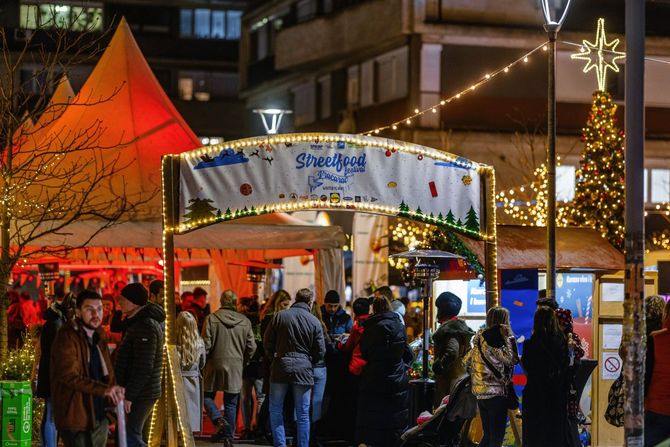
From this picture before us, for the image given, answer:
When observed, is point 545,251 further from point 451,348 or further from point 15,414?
point 15,414

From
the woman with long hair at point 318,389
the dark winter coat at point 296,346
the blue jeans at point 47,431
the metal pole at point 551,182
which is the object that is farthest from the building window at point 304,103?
the blue jeans at point 47,431

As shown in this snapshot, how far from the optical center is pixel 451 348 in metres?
15.3

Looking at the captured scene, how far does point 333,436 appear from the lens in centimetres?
1738

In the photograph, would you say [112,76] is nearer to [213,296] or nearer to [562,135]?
[213,296]

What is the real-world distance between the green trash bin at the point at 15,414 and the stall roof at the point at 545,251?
5608mm

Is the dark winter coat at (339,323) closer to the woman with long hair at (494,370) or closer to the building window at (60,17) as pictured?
the building window at (60,17)

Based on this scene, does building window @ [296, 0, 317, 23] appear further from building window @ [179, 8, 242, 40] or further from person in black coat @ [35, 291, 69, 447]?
person in black coat @ [35, 291, 69, 447]

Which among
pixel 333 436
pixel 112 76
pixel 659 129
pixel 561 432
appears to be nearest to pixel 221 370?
pixel 333 436

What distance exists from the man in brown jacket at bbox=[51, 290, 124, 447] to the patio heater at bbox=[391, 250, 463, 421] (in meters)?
6.09

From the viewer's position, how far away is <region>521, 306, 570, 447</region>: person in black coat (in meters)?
12.4

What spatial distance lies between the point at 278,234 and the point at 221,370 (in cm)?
429

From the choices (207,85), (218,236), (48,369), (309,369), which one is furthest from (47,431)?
(207,85)

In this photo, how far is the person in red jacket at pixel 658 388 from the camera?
1209cm

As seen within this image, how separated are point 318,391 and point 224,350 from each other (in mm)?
1411
